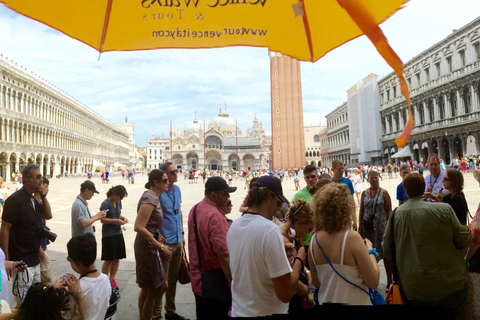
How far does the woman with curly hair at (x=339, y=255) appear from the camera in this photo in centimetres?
195

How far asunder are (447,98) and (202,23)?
34.0m

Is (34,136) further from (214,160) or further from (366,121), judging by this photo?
(214,160)

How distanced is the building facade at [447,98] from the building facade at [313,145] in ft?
172

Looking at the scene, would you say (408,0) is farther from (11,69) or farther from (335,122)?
(335,122)

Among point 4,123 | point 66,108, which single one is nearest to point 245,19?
point 4,123

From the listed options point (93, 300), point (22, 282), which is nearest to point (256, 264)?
point (93, 300)

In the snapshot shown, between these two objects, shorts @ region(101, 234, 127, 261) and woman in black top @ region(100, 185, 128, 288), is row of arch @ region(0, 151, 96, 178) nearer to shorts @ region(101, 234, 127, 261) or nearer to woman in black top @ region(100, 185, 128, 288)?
woman in black top @ region(100, 185, 128, 288)

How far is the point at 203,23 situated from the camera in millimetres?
1782

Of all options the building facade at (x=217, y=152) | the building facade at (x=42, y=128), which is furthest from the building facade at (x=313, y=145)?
the building facade at (x=42, y=128)

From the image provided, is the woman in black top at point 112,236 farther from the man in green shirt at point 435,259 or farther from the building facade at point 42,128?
the building facade at point 42,128

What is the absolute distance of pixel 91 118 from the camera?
214ft

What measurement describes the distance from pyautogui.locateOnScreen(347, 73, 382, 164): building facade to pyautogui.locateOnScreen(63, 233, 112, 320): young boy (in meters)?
43.4

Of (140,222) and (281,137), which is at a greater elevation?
(281,137)

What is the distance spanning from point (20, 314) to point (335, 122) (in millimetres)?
61078
